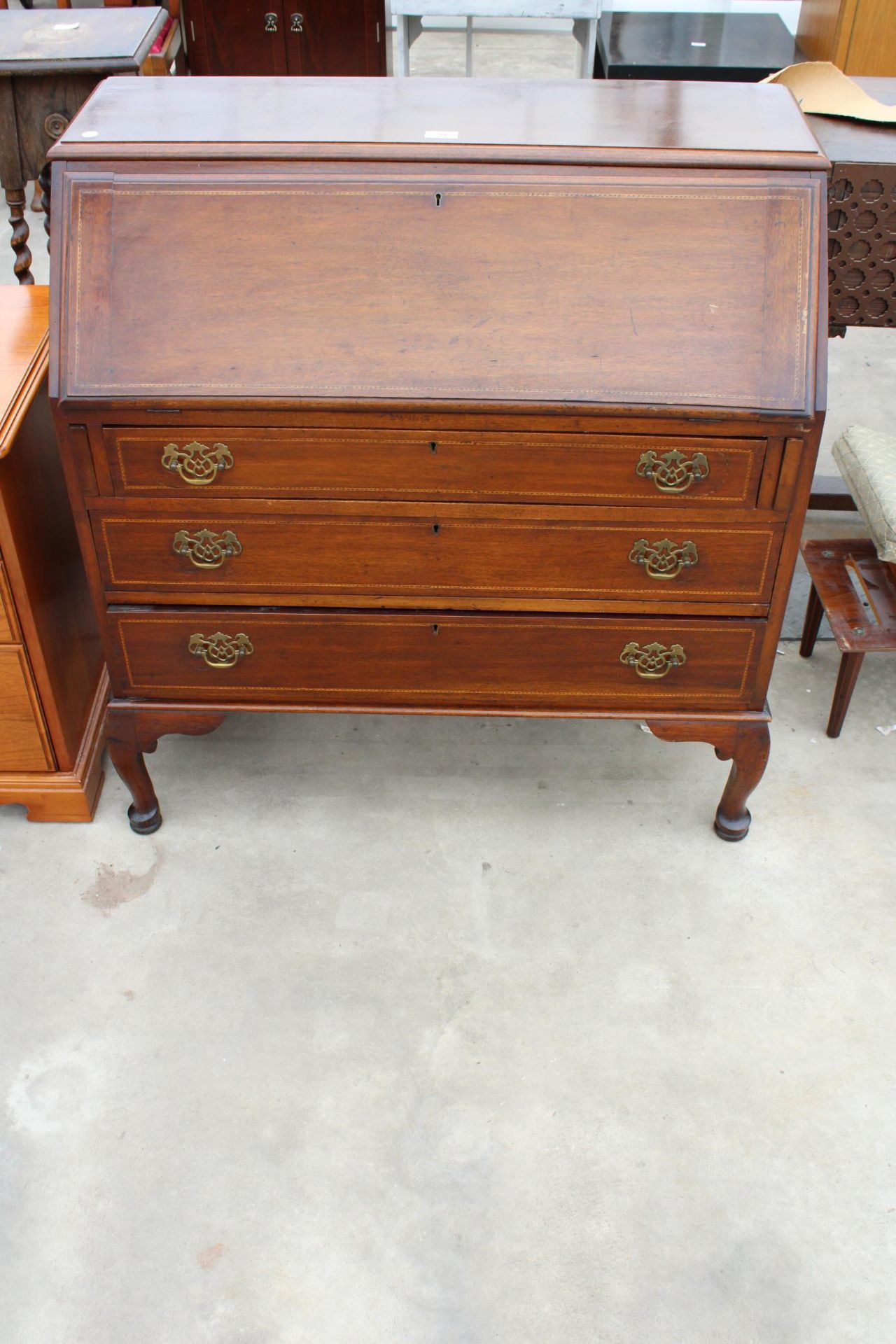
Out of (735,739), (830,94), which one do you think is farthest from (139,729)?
(830,94)

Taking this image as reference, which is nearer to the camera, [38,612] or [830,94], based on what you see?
[38,612]

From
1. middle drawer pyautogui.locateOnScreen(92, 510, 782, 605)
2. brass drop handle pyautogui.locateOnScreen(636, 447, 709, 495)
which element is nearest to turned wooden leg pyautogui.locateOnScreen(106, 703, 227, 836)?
middle drawer pyautogui.locateOnScreen(92, 510, 782, 605)

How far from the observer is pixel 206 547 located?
7.65 feet

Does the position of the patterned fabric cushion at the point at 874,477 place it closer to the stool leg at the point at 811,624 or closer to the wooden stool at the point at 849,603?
the wooden stool at the point at 849,603

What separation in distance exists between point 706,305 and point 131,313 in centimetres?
108

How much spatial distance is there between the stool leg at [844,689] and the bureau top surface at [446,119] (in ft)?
4.20

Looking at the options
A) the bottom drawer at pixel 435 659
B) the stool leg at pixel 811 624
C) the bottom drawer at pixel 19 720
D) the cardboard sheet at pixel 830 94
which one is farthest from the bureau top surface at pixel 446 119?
the stool leg at pixel 811 624

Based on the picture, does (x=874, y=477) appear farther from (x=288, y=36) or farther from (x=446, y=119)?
(x=288, y=36)

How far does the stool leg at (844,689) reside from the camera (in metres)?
2.95

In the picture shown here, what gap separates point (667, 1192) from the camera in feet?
6.93

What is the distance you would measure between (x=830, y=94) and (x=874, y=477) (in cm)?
97

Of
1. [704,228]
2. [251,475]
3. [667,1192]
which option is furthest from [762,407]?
[667,1192]

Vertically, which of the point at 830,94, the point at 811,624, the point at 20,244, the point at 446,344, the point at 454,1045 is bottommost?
the point at 454,1045

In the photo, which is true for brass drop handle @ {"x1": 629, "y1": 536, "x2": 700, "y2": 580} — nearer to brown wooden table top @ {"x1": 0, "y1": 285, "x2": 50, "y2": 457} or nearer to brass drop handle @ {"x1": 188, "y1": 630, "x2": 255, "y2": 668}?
brass drop handle @ {"x1": 188, "y1": 630, "x2": 255, "y2": 668}
